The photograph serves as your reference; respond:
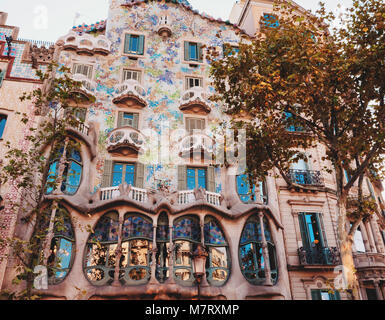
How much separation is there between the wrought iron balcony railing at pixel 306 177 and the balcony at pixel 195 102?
6.19 meters

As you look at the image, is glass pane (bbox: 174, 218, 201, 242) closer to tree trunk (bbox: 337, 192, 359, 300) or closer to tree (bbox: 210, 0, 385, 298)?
tree (bbox: 210, 0, 385, 298)

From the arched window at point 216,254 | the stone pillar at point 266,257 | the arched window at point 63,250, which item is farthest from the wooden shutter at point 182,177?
the arched window at point 63,250

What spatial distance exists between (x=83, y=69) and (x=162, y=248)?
11725 mm

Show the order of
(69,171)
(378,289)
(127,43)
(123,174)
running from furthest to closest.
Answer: (127,43)
(123,174)
(378,289)
(69,171)

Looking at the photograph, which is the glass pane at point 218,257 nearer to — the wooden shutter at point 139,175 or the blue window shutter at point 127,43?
the wooden shutter at point 139,175

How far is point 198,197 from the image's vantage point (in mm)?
15172

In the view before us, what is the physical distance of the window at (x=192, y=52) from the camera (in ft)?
68.5

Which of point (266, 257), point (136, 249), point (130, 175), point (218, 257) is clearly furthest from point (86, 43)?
point (266, 257)

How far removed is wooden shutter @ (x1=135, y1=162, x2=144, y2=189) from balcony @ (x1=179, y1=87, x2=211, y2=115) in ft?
14.7

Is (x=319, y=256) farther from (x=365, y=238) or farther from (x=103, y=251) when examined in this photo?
(x=103, y=251)

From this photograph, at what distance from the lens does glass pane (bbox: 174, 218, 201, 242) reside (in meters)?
14.9

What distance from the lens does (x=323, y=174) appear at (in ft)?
61.0
